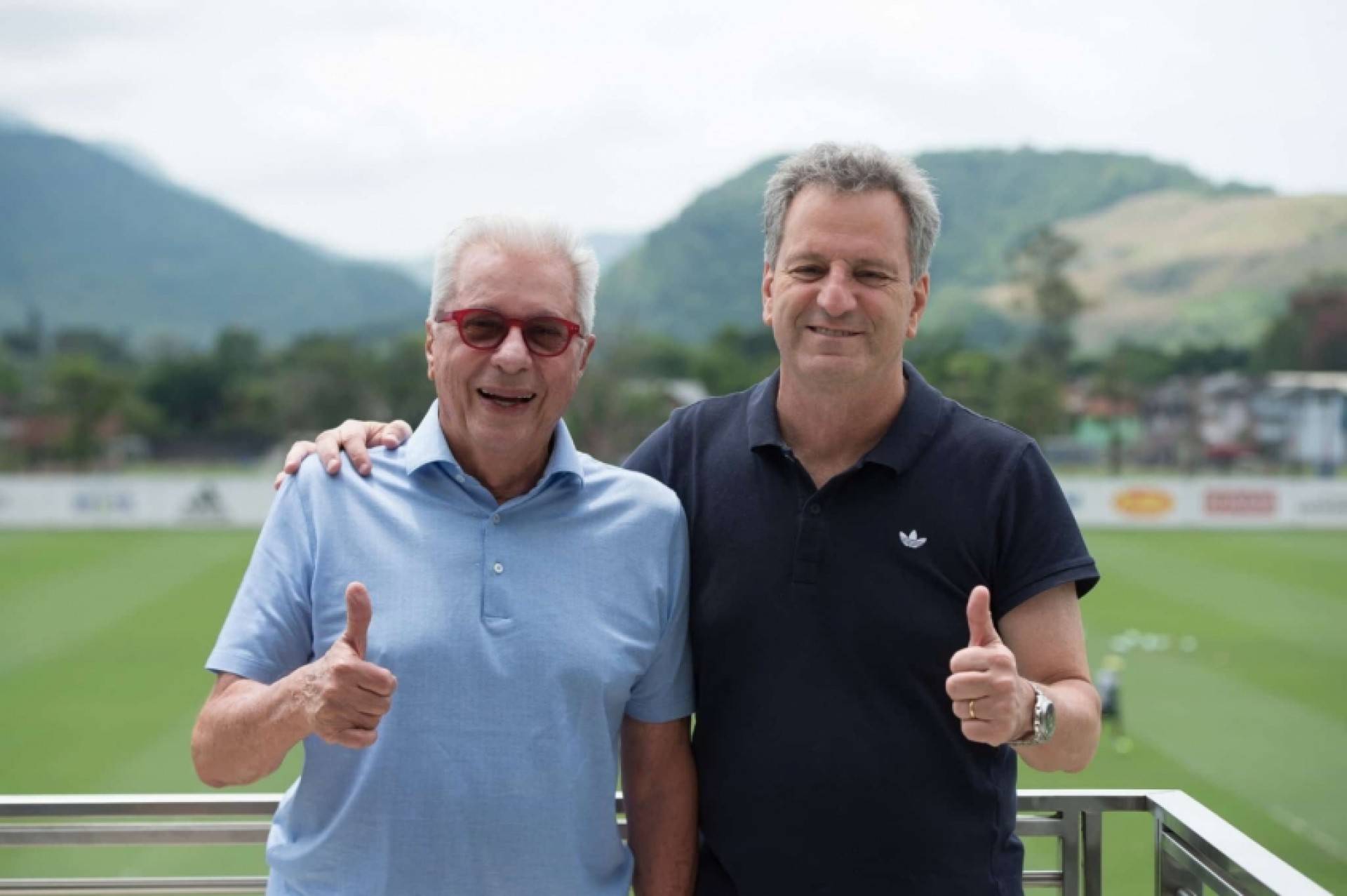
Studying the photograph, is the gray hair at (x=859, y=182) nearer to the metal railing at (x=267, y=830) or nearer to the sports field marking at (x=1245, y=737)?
the metal railing at (x=267, y=830)

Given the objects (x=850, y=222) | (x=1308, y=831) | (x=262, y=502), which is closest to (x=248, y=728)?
(x=850, y=222)

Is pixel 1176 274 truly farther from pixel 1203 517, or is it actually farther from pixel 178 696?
pixel 178 696

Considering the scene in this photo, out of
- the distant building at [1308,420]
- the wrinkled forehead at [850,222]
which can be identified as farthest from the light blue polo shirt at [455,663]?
the distant building at [1308,420]

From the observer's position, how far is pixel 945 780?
2367mm

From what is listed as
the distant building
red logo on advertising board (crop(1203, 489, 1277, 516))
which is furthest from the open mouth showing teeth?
the distant building

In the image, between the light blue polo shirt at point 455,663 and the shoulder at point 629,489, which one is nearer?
the light blue polo shirt at point 455,663

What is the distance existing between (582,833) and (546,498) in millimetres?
562

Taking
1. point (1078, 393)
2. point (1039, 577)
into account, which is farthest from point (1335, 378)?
point (1039, 577)

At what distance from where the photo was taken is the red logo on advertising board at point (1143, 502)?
26219 millimetres

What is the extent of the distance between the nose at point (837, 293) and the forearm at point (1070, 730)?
74cm

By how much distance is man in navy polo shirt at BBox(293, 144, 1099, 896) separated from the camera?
92.3 inches

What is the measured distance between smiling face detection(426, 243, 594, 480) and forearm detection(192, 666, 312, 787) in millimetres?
517

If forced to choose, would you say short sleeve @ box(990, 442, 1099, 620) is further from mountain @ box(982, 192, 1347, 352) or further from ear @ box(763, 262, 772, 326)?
mountain @ box(982, 192, 1347, 352)

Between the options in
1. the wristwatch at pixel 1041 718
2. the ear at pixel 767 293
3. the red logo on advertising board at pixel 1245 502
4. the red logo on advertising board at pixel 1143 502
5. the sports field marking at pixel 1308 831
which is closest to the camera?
the wristwatch at pixel 1041 718
